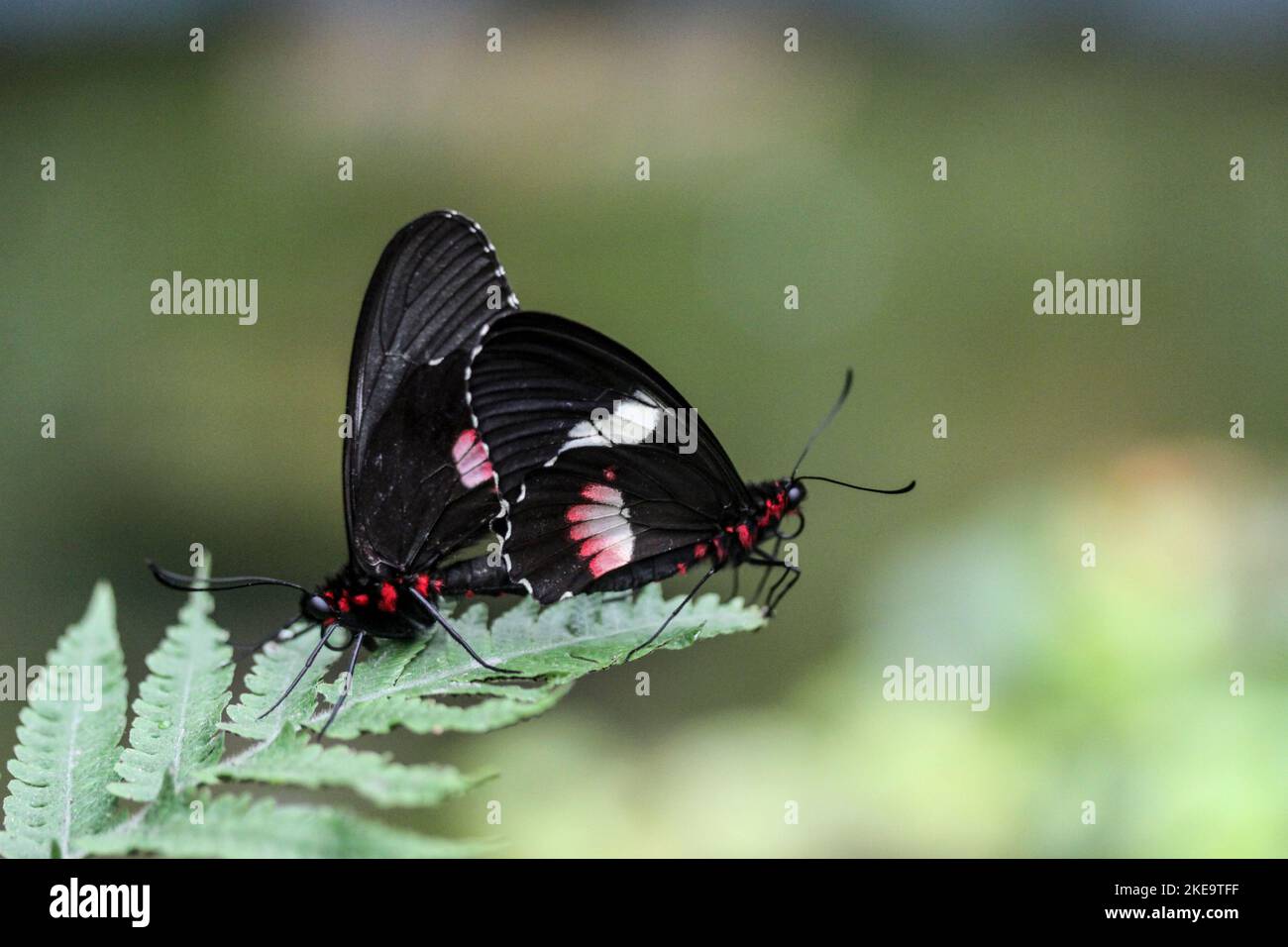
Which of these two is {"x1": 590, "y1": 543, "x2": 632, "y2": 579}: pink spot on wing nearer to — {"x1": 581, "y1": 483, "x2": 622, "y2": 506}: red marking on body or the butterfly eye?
{"x1": 581, "y1": 483, "x2": 622, "y2": 506}: red marking on body

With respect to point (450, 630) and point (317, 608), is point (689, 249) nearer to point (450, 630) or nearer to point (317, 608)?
point (317, 608)

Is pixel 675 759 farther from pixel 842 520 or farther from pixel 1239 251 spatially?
pixel 1239 251

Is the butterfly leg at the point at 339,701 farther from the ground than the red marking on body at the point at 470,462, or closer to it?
closer to it

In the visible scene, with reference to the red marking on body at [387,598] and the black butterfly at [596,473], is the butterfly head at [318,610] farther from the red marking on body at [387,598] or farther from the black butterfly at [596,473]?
the black butterfly at [596,473]

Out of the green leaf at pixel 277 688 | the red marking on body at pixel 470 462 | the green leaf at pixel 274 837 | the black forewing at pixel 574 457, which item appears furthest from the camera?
the red marking on body at pixel 470 462

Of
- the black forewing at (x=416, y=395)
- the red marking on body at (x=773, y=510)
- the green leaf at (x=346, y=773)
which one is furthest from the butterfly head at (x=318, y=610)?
the red marking on body at (x=773, y=510)

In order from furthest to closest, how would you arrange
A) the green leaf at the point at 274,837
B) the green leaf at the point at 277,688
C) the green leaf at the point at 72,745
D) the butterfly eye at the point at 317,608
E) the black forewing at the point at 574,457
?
the black forewing at the point at 574,457, the butterfly eye at the point at 317,608, the green leaf at the point at 277,688, the green leaf at the point at 72,745, the green leaf at the point at 274,837
